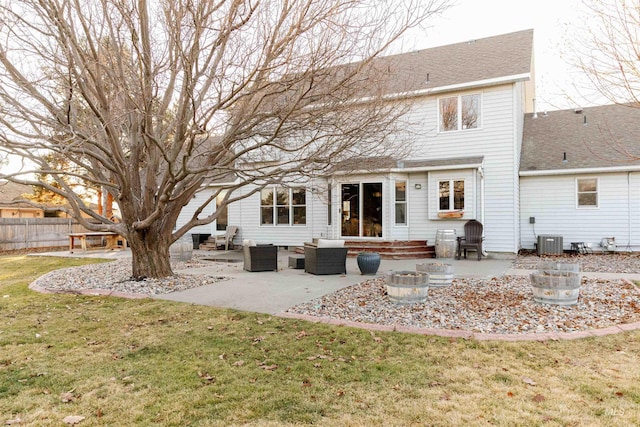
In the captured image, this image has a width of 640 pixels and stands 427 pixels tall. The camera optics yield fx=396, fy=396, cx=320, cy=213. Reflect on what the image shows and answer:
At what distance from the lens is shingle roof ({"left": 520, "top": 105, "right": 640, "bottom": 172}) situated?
13422 millimetres

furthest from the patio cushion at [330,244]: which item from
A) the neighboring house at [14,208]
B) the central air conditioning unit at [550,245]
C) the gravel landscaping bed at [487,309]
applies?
the neighboring house at [14,208]

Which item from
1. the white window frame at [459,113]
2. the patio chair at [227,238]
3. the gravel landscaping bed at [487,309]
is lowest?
the gravel landscaping bed at [487,309]

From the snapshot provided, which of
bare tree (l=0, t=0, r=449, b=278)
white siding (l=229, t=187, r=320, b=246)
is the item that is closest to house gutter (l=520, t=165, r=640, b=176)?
white siding (l=229, t=187, r=320, b=246)

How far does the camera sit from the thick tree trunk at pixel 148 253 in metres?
8.45

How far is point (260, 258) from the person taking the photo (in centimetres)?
1014

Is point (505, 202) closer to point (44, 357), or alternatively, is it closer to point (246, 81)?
point (246, 81)

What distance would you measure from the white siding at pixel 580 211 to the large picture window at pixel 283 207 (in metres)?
8.22

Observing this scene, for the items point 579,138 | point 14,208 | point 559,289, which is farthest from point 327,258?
point 14,208

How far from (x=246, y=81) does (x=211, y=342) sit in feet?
11.6

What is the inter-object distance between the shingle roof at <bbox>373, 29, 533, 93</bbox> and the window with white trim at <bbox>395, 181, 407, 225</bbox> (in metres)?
3.34

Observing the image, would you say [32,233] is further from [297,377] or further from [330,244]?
[297,377]

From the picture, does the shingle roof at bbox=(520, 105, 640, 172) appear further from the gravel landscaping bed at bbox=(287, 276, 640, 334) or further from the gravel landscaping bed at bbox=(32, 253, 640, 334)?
the gravel landscaping bed at bbox=(287, 276, 640, 334)

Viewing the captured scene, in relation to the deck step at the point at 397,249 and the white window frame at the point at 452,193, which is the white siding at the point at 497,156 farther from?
the deck step at the point at 397,249

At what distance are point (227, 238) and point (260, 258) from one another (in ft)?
23.5
